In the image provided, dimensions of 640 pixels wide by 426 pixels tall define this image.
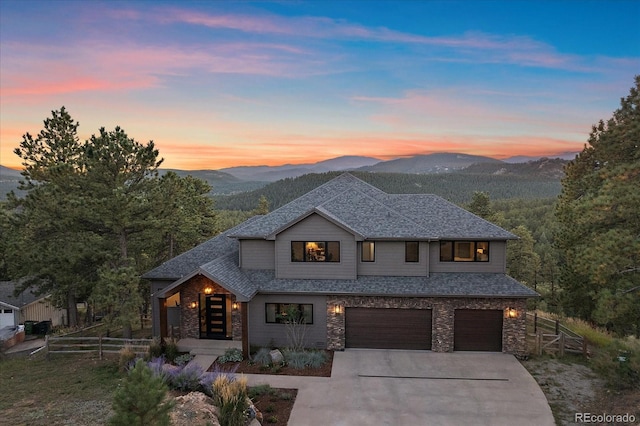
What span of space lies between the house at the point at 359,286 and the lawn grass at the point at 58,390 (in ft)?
10.1

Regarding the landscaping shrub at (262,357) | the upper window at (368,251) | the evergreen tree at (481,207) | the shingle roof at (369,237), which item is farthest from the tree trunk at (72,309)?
the evergreen tree at (481,207)

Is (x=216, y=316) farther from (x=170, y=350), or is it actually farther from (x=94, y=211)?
(x=94, y=211)

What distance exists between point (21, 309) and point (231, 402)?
94.2ft

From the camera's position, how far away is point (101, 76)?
72.7 feet

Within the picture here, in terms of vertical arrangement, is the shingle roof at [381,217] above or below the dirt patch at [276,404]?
above

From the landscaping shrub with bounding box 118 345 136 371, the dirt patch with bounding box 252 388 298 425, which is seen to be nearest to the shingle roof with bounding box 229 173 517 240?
the landscaping shrub with bounding box 118 345 136 371

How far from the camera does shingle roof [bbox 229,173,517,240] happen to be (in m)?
16.5

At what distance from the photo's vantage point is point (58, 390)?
12.5 m

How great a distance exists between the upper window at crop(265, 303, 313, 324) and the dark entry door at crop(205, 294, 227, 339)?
2294 mm

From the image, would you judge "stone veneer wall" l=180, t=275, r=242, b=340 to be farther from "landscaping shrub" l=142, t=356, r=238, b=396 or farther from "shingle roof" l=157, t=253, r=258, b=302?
"landscaping shrub" l=142, t=356, r=238, b=396

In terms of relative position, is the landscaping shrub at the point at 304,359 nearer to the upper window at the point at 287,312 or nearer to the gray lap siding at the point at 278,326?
the gray lap siding at the point at 278,326

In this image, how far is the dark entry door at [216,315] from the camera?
17.1 meters

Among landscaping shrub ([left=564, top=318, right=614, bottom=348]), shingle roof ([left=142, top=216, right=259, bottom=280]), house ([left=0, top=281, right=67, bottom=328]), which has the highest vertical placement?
shingle roof ([left=142, top=216, right=259, bottom=280])

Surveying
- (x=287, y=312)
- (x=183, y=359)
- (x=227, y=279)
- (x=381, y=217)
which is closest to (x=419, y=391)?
(x=287, y=312)
